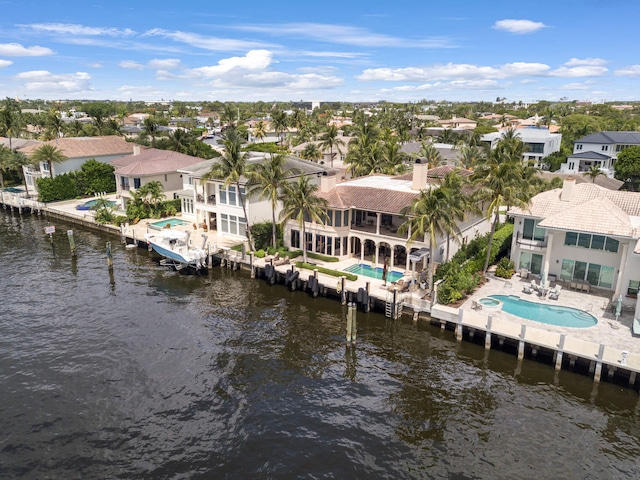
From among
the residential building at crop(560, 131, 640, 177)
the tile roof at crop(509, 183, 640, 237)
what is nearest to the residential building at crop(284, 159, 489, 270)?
the tile roof at crop(509, 183, 640, 237)

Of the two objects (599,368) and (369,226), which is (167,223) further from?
(599,368)

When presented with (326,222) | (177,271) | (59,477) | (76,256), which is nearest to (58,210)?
(76,256)

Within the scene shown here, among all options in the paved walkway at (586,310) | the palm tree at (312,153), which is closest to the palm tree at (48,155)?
the palm tree at (312,153)

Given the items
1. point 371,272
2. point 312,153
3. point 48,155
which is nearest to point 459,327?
point 371,272

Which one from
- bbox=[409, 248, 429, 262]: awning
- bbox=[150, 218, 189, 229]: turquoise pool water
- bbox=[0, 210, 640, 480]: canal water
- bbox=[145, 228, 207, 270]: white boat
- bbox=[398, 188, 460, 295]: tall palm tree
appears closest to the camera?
bbox=[0, 210, 640, 480]: canal water

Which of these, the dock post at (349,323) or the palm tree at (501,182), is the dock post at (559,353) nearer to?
the palm tree at (501,182)

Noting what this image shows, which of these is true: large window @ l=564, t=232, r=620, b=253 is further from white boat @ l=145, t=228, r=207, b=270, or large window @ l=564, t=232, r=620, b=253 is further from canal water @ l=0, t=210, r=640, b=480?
white boat @ l=145, t=228, r=207, b=270
